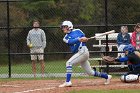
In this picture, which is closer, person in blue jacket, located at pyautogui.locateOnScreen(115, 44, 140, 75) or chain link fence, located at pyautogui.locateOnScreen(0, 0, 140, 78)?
person in blue jacket, located at pyautogui.locateOnScreen(115, 44, 140, 75)

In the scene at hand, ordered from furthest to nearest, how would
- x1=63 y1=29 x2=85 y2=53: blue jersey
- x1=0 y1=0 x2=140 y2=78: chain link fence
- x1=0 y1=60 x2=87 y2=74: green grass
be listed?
x1=0 y1=60 x2=87 y2=74: green grass, x1=0 y1=0 x2=140 y2=78: chain link fence, x1=63 y1=29 x2=85 y2=53: blue jersey

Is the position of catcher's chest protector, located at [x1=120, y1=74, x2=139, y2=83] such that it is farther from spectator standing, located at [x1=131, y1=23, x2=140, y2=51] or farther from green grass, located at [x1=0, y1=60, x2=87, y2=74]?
green grass, located at [x1=0, y1=60, x2=87, y2=74]

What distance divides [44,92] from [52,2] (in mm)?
9699

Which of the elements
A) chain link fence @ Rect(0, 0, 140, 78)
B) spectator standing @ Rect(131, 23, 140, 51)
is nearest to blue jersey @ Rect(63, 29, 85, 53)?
spectator standing @ Rect(131, 23, 140, 51)

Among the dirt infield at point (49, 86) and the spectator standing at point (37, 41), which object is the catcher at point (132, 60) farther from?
the spectator standing at point (37, 41)

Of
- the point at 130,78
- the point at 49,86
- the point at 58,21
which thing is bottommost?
the point at 49,86

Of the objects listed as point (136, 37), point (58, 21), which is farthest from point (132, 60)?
point (58, 21)

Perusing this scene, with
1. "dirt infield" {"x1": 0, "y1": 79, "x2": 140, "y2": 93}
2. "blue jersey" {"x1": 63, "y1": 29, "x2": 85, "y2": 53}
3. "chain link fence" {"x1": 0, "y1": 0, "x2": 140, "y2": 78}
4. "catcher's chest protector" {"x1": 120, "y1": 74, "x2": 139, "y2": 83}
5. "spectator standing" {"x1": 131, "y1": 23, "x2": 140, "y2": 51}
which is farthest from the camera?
"chain link fence" {"x1": 0, "y1": 0, "x2": 140, "y2": 78}

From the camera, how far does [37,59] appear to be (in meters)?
18.9

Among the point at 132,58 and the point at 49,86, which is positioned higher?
the point at 132,58

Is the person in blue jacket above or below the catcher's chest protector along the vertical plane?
above

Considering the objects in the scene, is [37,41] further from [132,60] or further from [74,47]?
[132,60]

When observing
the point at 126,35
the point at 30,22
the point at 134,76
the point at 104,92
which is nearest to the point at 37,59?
the point at 30,22

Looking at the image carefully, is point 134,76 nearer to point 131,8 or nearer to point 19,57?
point 131,8
